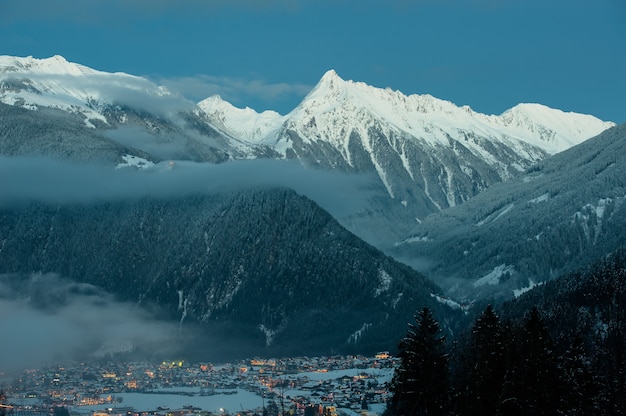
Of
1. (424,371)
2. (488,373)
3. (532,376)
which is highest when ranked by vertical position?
(532,376)

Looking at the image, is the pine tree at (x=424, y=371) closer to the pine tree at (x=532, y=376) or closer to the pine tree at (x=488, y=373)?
the pine tree at (x=488, y=373)

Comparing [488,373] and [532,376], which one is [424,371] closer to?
[488,373]

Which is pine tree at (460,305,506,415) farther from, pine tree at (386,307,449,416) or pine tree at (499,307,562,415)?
pine tree at (386,307,449,416)

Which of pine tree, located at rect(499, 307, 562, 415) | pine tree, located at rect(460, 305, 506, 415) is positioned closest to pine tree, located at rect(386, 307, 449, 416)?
pine tree, located at rect(460, 305, 506, 415)

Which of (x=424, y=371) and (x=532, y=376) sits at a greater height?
(x=532, y=376)

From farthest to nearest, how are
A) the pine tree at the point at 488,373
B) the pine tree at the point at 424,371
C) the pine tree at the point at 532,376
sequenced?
the pine tree at the point at 488,373 → the pine tree at the point at 424,371 → the pine tree at the point at 532,376

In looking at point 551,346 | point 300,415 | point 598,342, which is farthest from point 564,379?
point 300,415

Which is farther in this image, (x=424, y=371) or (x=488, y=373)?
(x=488, y=373)

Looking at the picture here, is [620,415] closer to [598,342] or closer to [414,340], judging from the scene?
[414,340]

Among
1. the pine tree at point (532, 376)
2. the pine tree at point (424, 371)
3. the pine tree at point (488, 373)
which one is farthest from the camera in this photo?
the pine tree at point (488, 373)

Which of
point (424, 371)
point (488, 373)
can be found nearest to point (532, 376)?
point (488, 373)

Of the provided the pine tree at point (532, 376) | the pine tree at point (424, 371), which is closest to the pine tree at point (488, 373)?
the pine tree at point (532, 376)
